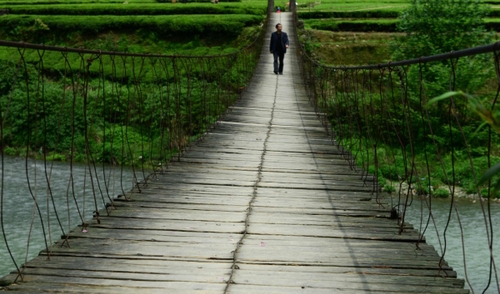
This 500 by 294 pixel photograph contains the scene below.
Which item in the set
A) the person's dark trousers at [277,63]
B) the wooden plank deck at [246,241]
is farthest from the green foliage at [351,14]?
the wooden plank deck at [246,241]

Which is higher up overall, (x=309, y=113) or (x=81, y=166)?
(x=309, y=113)

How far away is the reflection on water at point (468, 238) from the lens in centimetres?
911

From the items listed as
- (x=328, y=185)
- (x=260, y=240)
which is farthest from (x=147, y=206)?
(x=328, y=185)

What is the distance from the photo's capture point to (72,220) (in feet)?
37.4

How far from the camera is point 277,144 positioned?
6.94 m

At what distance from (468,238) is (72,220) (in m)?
5.72

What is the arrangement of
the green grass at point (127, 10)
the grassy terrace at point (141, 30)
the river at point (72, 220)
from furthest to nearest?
the green grass at point (127, 10)
the grassy terrace at point (141, 30)
the river at point (72, 220)

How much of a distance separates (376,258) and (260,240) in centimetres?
55

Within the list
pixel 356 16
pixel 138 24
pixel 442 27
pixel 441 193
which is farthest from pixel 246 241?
pixel 356 16

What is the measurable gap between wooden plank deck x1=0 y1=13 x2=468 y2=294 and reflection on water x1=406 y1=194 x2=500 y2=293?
400 cm

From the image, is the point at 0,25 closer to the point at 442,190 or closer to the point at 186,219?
the point at 442,190

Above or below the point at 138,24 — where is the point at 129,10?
above

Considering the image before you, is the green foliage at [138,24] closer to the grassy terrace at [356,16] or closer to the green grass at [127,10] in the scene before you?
the green grass at [127,10]

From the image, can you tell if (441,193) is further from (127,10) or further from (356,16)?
(127,10)
